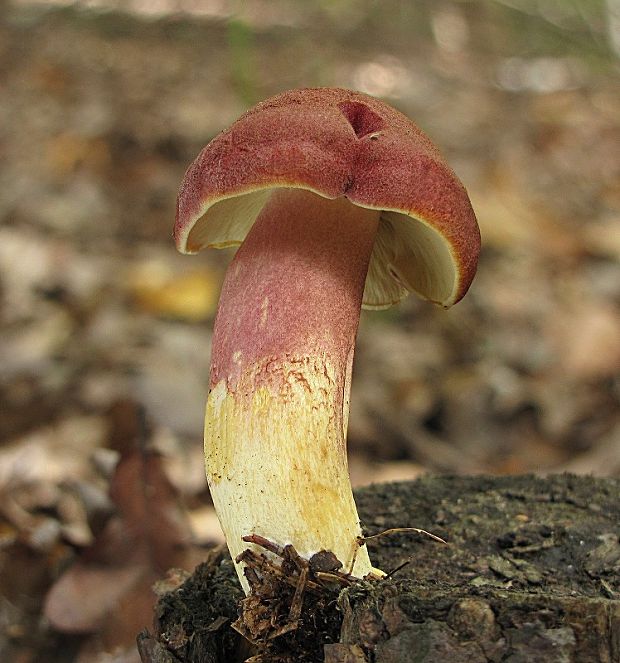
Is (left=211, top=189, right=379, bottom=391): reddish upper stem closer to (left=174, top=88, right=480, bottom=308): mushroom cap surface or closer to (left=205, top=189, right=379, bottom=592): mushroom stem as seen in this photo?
(left=205, top=189, right=379, bottom=592): mushroom stem

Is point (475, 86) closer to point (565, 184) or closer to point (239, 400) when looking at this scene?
point (565, 184)

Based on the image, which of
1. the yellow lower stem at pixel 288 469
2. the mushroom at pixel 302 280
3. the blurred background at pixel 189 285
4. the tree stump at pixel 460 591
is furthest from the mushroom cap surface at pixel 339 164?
the blurred background at pixel 189 285

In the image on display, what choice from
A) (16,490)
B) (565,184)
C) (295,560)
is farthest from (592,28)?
(295,560)

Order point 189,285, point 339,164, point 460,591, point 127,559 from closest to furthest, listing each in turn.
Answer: point 460,591
point 339,164
point 127,559
point 189,285

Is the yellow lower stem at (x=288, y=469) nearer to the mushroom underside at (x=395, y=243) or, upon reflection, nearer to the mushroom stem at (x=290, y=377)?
the mushroom stem at (x=290, y=377)

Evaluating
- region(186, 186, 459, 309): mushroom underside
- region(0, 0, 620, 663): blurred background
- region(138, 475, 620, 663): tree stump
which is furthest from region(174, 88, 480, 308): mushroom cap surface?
region(0, 0, 620, 663): blurred background

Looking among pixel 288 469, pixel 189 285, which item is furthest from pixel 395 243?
pixel 189 285

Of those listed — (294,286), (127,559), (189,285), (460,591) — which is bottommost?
(127,559)

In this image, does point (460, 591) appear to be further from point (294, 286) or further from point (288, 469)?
point (294, 286)
